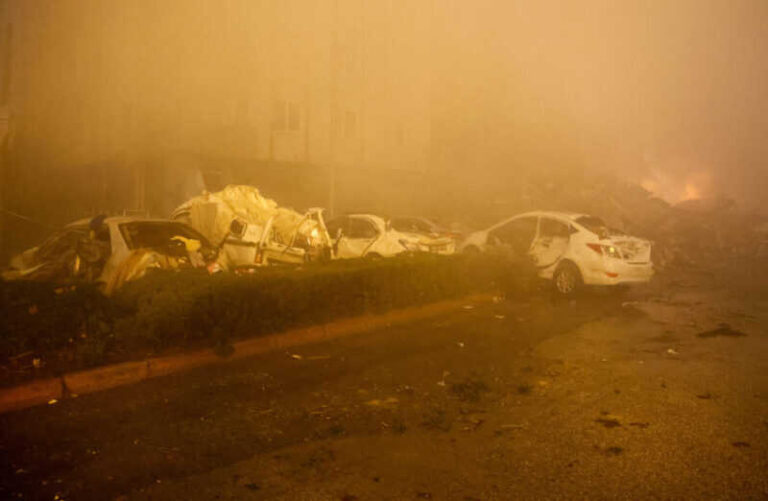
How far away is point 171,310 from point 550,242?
7679 millimetres

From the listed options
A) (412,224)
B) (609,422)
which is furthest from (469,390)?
(412,224)

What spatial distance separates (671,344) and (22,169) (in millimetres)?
24527

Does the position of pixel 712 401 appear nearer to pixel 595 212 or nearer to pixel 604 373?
pixel 604 373

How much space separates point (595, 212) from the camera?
22.2 metres

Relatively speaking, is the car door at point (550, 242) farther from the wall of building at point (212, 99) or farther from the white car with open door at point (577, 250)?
the wall of building at point (212, 99)

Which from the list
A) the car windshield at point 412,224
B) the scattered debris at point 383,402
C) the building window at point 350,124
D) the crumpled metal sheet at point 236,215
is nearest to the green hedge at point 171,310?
the scattered debris at point 383,402

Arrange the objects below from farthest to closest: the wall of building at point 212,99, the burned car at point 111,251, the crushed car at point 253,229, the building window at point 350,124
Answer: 1. the building window at point 350,124
2. the wall of building at point 212,99
3. the crushed car at point 253,229
4. the burned car at point 111,251

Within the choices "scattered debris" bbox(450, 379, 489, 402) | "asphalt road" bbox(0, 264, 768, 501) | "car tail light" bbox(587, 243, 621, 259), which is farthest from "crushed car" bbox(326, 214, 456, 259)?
"scattered debris" bbox(450, 379, 489, 402)

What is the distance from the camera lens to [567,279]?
1085 cm

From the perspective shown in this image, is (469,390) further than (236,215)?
No

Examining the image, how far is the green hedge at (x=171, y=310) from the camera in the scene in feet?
17.3

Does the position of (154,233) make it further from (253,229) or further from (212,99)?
(212,99)

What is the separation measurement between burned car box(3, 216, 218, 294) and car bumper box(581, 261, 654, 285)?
648 centimetres

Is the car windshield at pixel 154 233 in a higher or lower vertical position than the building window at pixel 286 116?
lower
